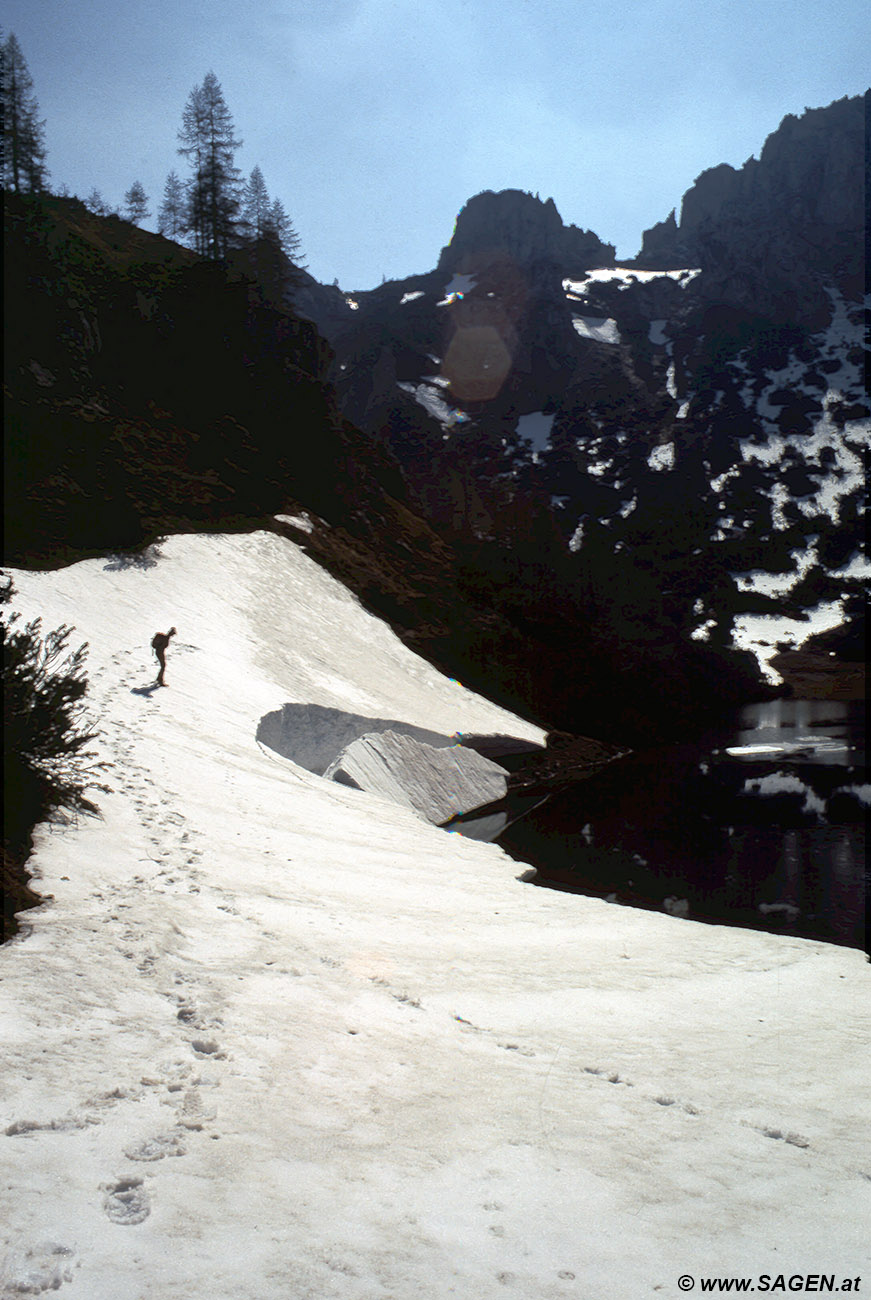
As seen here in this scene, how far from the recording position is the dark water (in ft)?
56.5

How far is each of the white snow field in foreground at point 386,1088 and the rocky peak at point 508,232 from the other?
18983 cm

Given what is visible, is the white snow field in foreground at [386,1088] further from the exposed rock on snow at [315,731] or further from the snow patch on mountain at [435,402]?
the snow patch on mountain at [435,402]

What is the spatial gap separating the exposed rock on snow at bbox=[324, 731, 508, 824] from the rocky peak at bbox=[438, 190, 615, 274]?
175152 mm

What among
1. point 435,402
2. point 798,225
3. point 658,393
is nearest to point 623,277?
point 798,225

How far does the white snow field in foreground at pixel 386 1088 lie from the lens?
11.6 ft

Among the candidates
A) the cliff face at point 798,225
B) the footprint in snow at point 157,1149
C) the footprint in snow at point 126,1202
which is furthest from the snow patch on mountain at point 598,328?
the footprint in snow at point 126,1202

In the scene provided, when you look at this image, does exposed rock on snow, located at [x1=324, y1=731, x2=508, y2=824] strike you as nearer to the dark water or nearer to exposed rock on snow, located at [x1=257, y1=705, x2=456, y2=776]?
exposed rock on snow, located at [x1=257, y1=705, x2=456, y2=776]

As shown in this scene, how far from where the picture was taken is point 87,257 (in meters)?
43.3

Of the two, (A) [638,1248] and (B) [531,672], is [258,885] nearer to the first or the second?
(A) [638,1248]

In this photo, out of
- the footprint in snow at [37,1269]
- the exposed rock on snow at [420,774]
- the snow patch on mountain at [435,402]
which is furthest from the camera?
the snow patch on mountain at [435,402]

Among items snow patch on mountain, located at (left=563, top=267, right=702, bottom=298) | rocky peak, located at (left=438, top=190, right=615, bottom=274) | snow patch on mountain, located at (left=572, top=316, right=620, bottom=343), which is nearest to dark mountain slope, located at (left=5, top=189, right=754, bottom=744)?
snow patch on mountain, located at (left=572, top=316, right=620, bottom=343)

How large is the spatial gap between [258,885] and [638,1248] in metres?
7.02

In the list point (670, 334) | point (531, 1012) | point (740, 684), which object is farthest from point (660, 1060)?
point (670, 334)

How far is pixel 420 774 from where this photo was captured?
24.3m
